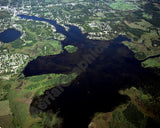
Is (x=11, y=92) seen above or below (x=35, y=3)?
below

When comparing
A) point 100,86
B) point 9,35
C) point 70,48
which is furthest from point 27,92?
point 9,35

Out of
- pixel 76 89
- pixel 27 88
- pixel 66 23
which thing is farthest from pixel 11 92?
pixel 66 23

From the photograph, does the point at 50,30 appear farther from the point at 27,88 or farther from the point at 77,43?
the point at 27,88

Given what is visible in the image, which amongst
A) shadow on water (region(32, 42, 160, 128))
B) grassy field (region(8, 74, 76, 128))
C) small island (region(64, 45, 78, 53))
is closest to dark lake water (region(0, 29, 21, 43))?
small island (region(64, 45, 78, 53))

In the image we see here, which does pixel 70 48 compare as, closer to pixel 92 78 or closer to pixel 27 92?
pixel 92 78

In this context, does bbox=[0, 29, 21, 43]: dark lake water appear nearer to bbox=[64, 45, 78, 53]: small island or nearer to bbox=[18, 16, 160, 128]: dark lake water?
bbox=[18, 16, 160, 128]: dark lake water
